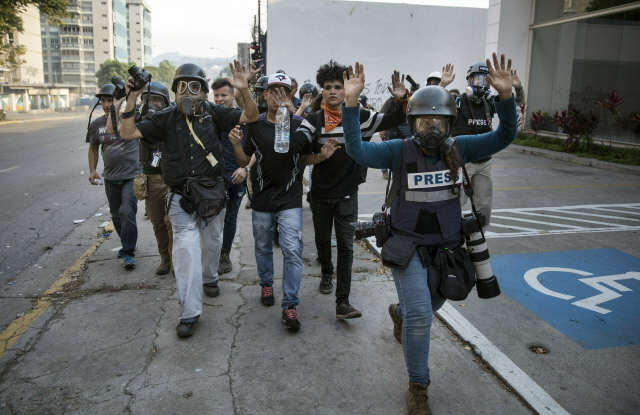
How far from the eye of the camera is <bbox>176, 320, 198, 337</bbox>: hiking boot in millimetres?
3611

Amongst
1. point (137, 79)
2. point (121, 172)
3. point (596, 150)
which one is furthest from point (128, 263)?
point (596, 150)

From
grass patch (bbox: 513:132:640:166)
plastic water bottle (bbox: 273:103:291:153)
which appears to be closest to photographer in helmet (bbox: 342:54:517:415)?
plastic water bottle (bbox: 273:103:291:153)

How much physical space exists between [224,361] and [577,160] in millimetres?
13074

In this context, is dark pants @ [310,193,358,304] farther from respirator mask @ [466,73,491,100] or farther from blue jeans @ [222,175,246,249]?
respirator mask @ [466,73,491,100]

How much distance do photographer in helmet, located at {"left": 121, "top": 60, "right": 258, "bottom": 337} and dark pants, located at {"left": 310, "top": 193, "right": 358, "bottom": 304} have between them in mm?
880

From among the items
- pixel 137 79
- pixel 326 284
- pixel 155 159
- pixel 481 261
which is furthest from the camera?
pixel 155 159

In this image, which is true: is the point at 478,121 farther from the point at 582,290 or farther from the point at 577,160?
the point at 577,160

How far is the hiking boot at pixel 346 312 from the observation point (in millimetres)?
3904

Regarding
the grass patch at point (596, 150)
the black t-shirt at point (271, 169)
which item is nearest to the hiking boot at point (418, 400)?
the black t-shirt at point (271, 169)

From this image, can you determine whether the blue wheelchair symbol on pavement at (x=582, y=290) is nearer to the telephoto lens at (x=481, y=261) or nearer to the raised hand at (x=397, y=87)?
the telephoto lens at (x=481, y=261)

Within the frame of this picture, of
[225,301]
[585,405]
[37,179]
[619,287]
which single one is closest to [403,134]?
[619,287]

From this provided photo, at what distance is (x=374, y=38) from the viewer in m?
25.3

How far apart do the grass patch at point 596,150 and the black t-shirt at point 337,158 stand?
11217 mm

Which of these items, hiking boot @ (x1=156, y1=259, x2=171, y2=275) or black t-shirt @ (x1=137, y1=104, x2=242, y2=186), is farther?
hiking boot @ (x1=156, y1=259, x2=171, y2=275)
